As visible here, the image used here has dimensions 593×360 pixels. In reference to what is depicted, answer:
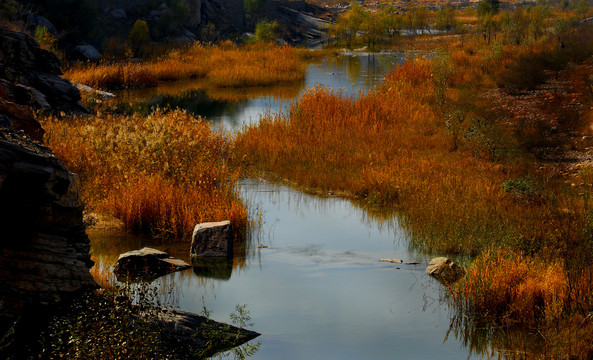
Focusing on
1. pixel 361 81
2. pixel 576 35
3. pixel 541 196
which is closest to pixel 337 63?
pixel 361 81

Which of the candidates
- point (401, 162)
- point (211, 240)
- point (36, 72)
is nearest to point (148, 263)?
point (211, 240)

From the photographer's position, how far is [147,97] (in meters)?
22.2

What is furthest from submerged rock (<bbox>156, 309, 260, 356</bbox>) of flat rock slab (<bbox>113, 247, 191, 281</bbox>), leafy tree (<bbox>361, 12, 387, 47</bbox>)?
leafy tree (<bbox>361, 12, 387, 47</bbox>)

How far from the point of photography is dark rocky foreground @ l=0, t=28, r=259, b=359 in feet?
15.3

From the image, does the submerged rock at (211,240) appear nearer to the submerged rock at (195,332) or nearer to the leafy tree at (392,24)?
the submerged rock at (195,332)

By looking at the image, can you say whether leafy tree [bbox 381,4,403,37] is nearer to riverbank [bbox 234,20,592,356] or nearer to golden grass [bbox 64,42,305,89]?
golden grass [bbox 64,42,305,89]

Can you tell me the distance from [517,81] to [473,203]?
11.8m

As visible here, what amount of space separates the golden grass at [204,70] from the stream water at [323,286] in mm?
13724

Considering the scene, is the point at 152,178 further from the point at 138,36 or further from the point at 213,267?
the point at 138,36

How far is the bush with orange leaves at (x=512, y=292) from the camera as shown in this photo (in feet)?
19.8

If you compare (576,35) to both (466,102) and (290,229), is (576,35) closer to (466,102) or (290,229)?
(466,102)

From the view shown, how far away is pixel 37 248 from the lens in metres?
4.98

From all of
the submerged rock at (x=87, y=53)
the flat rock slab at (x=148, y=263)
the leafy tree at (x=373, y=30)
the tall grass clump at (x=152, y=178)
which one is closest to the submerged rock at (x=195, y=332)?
the flat rock slab at (x=148, y=263)

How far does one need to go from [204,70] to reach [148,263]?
22035 mm
